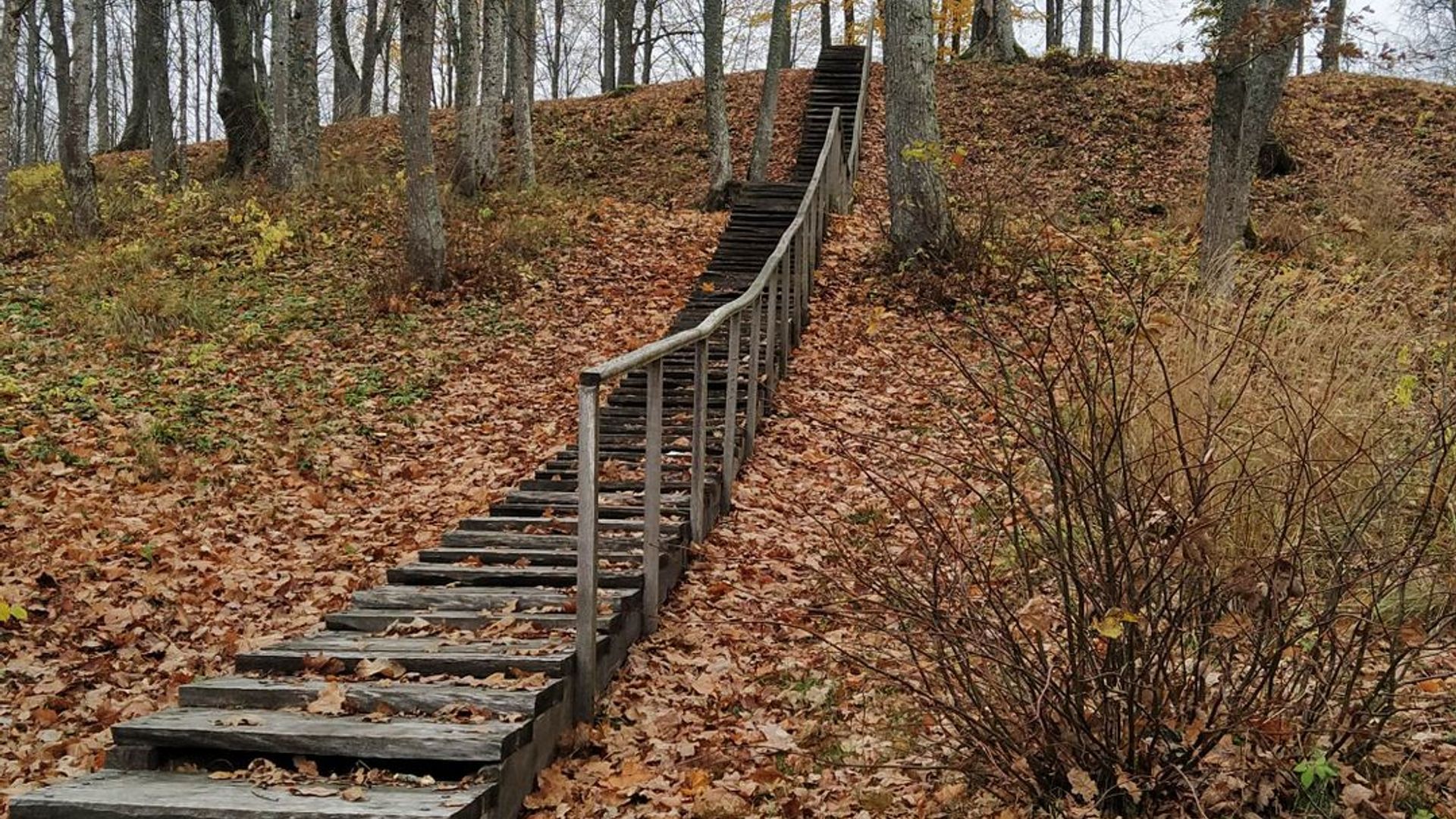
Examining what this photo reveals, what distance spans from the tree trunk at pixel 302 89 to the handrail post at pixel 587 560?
14398 mm

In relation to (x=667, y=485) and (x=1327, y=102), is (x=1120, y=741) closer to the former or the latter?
(x=667, y=485)

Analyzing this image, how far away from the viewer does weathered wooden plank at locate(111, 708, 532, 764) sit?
3.49 m

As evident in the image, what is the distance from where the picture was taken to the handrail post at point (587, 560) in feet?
13.5

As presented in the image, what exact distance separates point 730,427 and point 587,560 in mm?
2821

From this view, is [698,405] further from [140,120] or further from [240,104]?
[140,120]

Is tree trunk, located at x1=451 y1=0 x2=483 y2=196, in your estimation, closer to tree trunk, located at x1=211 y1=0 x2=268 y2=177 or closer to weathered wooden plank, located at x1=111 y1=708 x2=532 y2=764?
tree trunk, located at x1=211 y1=0 x2=268 y2=177

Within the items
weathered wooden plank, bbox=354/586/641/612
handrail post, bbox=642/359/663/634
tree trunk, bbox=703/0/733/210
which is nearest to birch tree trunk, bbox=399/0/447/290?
tree trunk, bbox=703/0/733/210

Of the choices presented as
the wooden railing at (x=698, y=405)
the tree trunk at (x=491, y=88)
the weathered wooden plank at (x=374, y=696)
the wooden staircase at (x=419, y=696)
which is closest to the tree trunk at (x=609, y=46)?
the tree trunk at (x=491, y=88)

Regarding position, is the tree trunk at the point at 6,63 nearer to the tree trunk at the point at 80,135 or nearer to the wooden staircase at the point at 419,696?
the tree trunk at the point at 80,135

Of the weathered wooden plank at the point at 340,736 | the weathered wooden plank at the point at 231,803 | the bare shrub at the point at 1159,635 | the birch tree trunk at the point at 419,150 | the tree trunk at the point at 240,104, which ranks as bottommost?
the weathered wooden plank at the point at 231,803

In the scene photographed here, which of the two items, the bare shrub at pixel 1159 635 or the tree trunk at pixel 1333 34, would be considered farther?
the tree trunk at pixel 1333 34

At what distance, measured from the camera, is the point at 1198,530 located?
2824mm

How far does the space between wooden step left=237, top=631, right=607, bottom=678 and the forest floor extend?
0.41 metres

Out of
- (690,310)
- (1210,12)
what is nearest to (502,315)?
(690,310)
